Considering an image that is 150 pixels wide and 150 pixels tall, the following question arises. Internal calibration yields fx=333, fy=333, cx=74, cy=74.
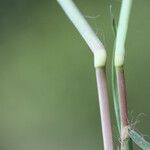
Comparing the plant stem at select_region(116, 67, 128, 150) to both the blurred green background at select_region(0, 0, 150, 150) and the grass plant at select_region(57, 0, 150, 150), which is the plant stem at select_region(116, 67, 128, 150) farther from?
the blurred green background at select_region(0, 0, 150, 150)

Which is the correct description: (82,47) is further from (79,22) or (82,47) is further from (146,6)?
(79,22)

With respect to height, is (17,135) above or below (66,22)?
below

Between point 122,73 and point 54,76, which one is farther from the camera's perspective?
point 54,76

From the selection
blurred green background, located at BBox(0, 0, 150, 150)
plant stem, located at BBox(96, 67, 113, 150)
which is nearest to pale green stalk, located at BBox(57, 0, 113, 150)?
plant stem, located at BBox(96, 67, 113, 150)

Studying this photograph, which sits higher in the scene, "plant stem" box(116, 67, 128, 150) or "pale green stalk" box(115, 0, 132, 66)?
"pale green stalk" box(115, 0, 132, 66)

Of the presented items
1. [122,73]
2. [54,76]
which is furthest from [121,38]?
[54,76]

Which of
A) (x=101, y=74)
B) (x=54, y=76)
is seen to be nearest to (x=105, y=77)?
(x=101, y=74)

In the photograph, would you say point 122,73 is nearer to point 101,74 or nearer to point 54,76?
point 101,74

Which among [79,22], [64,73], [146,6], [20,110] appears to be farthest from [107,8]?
[79,22]

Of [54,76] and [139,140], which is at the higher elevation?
[139,140]
